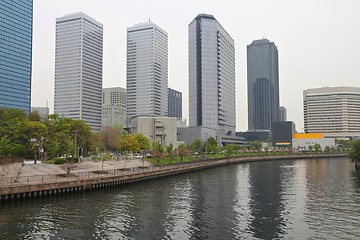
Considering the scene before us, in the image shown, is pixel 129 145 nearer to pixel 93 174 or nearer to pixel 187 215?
pixel 93 174

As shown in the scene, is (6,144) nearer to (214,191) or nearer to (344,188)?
(214,191)

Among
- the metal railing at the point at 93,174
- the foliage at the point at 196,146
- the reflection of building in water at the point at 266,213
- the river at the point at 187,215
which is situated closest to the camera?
the river at the point at 187,215

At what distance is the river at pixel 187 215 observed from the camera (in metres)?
33.9

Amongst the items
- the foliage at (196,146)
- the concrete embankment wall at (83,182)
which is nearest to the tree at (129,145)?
the concrete embankment wall at (83,182)

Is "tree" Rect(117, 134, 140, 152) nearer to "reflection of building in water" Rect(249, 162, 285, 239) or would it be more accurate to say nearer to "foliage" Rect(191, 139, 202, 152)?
"foliage" Rect(191, 139, 202, 152)

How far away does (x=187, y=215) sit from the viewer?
42.2 metres

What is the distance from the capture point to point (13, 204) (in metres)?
47.6

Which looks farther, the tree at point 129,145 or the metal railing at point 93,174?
the tree at point 129,145

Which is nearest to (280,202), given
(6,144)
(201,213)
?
(201,213)

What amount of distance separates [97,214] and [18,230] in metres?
10.3

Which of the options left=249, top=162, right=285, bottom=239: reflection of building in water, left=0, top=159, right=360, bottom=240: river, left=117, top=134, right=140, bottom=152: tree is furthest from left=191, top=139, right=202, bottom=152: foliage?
left=0, top=159, right=360, bottom=240: river

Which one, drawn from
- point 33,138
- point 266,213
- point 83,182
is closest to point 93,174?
point 83,182

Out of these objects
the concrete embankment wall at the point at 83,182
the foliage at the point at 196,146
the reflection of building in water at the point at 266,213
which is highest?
the foliage at the point at 196,146

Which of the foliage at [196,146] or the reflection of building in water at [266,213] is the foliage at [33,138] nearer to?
the reflection of building in water at [266,213]
